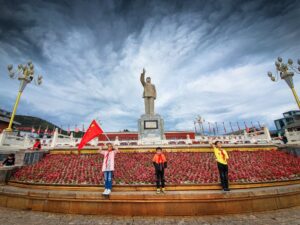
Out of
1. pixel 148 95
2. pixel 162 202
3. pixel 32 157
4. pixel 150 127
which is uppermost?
pixel 148 95

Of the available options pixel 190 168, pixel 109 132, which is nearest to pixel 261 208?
pixel 190 168

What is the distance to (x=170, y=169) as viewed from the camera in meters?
7.45

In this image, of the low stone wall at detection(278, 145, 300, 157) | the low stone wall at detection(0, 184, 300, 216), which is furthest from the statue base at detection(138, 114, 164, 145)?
the low stone wall at detection(0, 184, 300, 216)

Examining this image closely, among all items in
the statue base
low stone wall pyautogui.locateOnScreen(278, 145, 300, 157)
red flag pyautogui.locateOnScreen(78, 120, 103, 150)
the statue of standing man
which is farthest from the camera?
the statue of standing man

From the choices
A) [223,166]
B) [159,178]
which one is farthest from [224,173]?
[159,178]

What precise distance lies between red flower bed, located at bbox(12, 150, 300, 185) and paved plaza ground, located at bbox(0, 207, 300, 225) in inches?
72.2

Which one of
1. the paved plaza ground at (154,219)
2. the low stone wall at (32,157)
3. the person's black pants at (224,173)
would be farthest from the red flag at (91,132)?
the person's black pants at (224,173)

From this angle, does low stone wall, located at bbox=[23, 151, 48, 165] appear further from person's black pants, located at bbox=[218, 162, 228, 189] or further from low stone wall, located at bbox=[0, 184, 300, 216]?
person's black pants, located at bbox=[218, 162, 228, 189]

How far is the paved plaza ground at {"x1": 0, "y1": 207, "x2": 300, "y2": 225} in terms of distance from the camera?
3807 millimetres

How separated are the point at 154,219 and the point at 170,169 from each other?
351cm

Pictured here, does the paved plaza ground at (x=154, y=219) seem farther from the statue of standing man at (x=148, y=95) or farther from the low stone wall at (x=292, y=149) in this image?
the statue of standing man at (x=148, y=95)

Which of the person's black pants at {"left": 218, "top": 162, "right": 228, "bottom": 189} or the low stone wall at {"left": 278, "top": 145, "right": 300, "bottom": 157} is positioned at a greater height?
the low stone wall at {"left": 278, "top": 145, "right": 300, "bottom": 157}

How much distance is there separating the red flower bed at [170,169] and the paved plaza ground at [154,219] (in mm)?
1834

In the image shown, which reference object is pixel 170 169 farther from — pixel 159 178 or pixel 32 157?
pixel 32 157
